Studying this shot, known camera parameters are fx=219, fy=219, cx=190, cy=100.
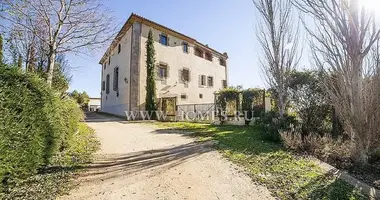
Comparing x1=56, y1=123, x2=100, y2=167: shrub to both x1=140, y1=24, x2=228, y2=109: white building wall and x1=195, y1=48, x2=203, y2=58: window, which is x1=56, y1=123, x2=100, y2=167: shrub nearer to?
x1=140, y1=24, x2=228, y2=109: white building wall

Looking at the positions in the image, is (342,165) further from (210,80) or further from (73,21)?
(210,80)

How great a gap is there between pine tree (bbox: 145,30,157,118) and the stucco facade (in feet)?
2.03

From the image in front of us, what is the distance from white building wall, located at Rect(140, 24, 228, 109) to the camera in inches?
783

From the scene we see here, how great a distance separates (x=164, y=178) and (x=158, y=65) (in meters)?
17.2

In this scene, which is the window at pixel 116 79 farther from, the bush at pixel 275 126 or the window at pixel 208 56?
the bush at pixel 275 126

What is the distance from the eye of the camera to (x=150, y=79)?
18891mm

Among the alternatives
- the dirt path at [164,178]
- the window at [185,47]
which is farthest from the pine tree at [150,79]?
the dirt path at [164,178]

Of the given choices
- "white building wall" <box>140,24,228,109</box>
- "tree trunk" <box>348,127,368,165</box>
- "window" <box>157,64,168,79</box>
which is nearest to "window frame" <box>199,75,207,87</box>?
"white building wall" <box>140,24,228,109</box>

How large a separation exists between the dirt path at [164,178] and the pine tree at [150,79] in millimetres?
11889

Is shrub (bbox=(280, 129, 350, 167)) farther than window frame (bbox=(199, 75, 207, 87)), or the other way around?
window frame (bbox=(199, 75, 207, 87))

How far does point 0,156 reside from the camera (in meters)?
3.01

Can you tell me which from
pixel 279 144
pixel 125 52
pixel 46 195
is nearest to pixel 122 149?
pixel 46 195

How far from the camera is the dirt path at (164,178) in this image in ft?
12.2

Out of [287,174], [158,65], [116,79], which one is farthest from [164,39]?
[287,174]
